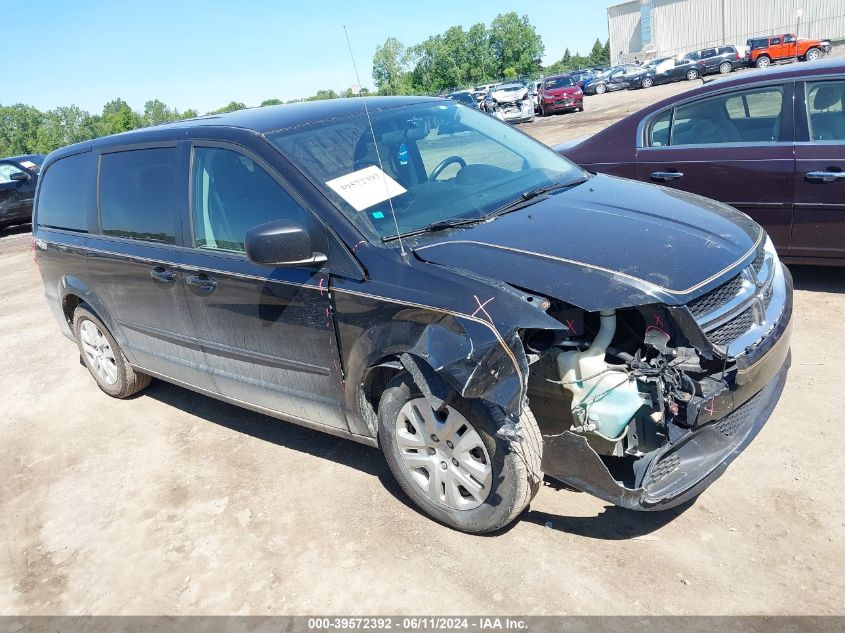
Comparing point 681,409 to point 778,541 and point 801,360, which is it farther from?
point 801,360

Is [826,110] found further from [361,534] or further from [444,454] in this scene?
[361,534]

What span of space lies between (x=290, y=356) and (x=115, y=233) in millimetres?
1794

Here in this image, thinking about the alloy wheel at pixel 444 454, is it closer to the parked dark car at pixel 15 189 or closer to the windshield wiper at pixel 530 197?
the windshield wiper at pixel 530 197

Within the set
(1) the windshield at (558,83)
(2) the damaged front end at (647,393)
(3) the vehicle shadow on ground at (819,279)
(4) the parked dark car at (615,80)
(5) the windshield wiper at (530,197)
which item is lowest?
(4) the parked dark car at (615,80)

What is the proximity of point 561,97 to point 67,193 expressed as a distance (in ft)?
95.8

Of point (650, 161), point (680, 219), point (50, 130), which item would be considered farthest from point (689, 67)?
point (50, 130)

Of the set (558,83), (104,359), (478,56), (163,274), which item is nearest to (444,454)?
(163,274)

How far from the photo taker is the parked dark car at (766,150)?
4934mm

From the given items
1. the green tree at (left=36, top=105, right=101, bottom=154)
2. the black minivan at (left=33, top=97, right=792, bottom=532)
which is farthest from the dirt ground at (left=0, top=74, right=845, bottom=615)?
the green tree at (left=36, top=105, right=101, bottom=154)

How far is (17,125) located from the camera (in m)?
78.4

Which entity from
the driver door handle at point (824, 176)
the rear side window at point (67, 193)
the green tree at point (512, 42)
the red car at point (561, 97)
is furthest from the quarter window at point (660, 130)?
the green tree at point (512, 42)

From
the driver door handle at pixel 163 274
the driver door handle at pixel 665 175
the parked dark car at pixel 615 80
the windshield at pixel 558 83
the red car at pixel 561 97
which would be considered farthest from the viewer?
the parked dark car at pixel 615 80

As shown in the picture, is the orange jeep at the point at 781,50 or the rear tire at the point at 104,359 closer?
the rear tire at the point at 104,359

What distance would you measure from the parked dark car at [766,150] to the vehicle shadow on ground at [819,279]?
0.41m
